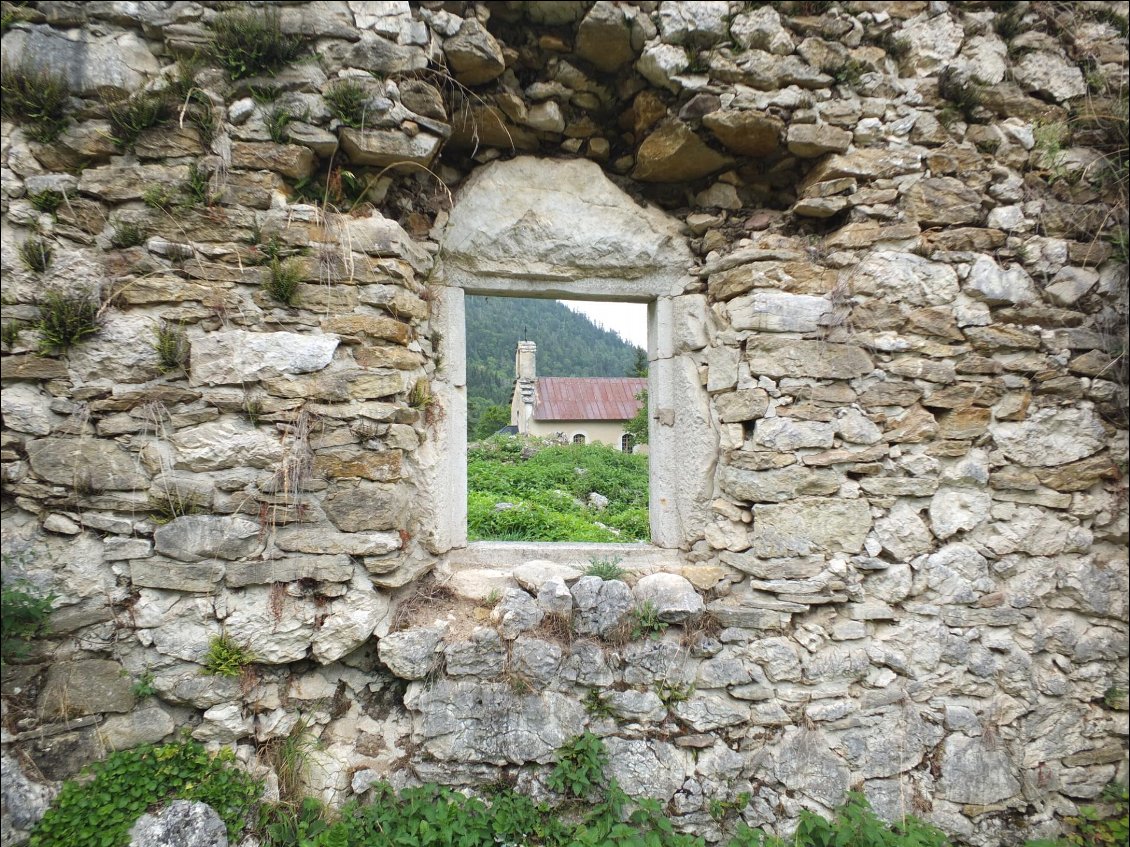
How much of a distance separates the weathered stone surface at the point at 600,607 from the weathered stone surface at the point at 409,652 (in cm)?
67

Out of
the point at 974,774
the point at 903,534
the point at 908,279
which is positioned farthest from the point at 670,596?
the point at 908,279

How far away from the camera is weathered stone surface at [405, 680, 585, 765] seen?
7.32 ft

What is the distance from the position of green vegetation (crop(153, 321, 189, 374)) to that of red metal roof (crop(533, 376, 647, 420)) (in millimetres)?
13348

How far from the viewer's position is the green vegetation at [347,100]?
2.12 meters

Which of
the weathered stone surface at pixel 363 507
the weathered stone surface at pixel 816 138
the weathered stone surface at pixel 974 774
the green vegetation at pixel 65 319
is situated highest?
the weathered stone surface at pixel 816 138

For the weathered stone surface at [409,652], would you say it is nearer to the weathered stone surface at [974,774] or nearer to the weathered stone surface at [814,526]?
the weathered stone surface at [814,526]

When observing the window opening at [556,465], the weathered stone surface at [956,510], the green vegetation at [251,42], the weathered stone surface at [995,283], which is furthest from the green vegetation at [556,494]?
the green vegetation at [251,42]

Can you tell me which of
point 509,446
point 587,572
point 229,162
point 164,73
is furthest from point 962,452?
point 509,446

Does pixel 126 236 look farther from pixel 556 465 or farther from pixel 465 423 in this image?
pixel 556 465

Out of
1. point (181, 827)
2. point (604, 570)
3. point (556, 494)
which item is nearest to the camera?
point (181, 827)

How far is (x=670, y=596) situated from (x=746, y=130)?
7.32 ft

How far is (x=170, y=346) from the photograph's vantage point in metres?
2.01

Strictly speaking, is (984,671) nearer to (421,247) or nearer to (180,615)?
(421,247)

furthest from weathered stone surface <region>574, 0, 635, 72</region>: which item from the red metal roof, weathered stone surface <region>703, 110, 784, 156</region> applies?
the red metal roof
